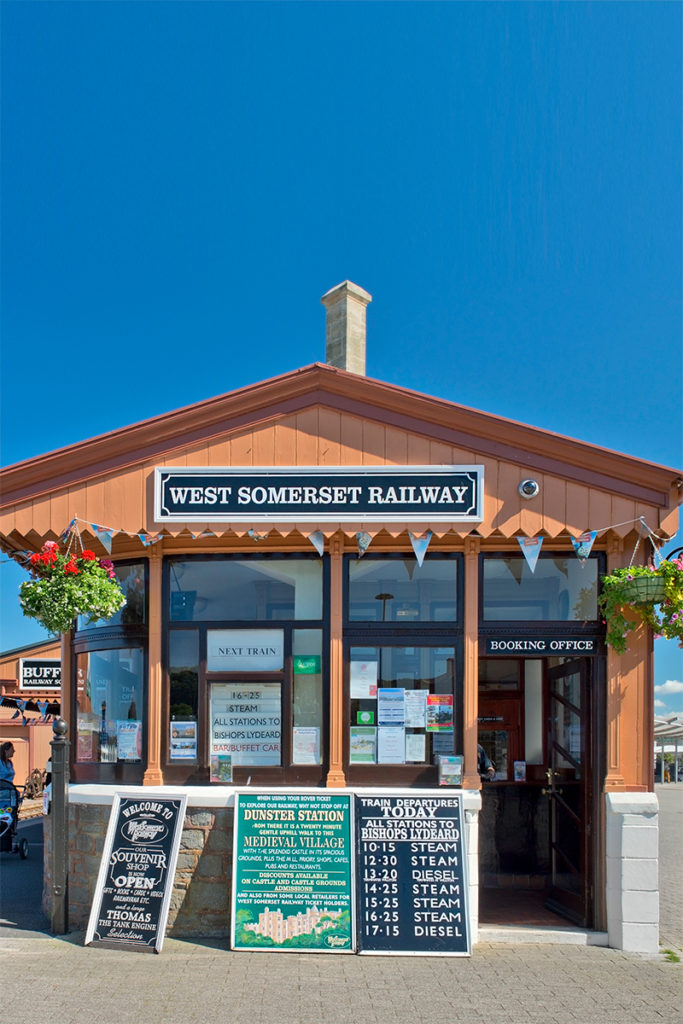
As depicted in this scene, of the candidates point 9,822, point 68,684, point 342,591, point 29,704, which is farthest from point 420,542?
point 29,704

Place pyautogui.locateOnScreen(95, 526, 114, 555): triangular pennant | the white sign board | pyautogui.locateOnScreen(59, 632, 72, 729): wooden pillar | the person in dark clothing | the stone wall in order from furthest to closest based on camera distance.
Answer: the person in dark clothing → pyautogui.locateOnScreen(59, 632, 72, 729): wooden pillar → the white sign board → pyautogui.locateOnScreen(95, 526, 114, 555): triangular pennant → the stone wall

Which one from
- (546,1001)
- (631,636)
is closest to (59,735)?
(546,1001)

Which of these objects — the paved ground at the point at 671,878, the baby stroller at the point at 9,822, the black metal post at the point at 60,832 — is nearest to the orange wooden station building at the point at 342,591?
the black metal post at the point at 60,832

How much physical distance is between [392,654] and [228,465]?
85.1 inches

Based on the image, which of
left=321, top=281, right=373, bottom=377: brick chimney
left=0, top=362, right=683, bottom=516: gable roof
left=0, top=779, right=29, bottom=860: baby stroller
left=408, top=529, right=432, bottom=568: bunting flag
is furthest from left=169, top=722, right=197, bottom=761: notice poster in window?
left=0, top=779, right=29, bottom=860: baby stroller

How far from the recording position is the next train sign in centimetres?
749

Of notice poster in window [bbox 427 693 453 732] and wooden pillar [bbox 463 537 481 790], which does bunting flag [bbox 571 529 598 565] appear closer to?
wooden pillar [bbox 463 537 481 790]

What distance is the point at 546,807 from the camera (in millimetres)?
9734

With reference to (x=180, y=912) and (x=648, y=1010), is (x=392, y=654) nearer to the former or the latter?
(x=180, y=912)

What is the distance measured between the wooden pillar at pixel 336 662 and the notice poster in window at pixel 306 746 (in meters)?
0.17

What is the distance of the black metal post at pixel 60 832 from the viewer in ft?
24.1

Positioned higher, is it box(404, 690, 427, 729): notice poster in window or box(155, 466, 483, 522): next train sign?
box(155, 466, 483, 522): next train sign

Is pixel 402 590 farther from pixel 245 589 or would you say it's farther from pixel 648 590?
pixel 648 590

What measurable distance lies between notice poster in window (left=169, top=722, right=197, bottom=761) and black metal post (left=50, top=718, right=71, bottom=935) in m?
0.89
